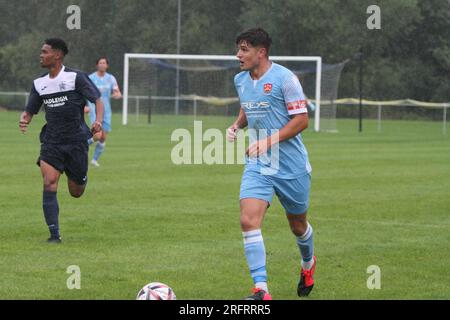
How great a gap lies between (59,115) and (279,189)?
4.02 m

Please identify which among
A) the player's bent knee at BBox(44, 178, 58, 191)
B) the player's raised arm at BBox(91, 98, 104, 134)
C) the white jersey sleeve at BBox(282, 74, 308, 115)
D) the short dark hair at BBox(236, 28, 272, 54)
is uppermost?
the short dark hair at BBox(236, 28, 272, 54)

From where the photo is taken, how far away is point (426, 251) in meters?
11.0

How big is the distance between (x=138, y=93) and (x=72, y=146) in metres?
38.1

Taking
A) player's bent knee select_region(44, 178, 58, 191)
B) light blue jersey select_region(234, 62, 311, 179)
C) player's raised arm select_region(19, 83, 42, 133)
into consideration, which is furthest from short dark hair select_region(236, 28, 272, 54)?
player's raised arm select_region(19, 83, 42, 133)

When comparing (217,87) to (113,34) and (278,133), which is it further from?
(278,133)

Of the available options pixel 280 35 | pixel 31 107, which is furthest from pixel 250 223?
pixel 280 35

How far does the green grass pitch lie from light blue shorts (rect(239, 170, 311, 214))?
76cm

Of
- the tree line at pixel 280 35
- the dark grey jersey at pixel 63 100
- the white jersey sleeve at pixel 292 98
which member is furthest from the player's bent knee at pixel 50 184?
the tree line at pixel 280 35

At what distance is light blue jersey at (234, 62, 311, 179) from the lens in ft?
27.5

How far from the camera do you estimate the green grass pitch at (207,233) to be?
8.93 metres

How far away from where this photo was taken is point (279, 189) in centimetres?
843

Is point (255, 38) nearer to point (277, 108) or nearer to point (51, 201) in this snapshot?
point (277, 108)

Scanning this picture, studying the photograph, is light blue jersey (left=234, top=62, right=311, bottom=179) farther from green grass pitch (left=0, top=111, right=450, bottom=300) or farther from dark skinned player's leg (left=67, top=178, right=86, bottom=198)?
dark skinned player's leg (left=67, top=178, right=86, bottom=198)

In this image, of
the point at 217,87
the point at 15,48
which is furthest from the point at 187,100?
the point at 15,48
